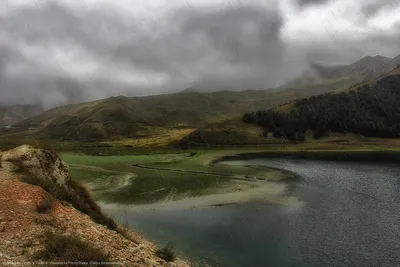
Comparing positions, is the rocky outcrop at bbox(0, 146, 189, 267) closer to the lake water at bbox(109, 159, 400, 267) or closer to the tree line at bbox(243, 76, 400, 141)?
the lake water at bbox(109, 159, 400, 267)

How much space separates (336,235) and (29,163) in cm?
3029

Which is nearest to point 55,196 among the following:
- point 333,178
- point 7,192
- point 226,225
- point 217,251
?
point 7,192

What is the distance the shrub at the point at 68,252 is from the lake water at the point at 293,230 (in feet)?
45.5

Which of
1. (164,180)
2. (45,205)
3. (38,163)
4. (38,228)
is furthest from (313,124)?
(38,228)

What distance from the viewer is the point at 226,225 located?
4153cm

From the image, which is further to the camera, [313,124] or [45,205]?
[313,124]

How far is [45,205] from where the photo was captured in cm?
2445

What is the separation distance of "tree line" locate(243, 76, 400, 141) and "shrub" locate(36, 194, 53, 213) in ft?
509

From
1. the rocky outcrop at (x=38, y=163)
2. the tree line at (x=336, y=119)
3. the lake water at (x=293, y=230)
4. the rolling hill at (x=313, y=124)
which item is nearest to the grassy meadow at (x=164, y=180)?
the lake water at (x=293, y=230)

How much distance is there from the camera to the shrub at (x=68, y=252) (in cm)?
1692

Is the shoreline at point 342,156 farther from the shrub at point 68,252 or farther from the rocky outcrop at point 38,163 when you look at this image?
the shrub at point 68,252

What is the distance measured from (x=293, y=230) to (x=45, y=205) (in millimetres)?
25160

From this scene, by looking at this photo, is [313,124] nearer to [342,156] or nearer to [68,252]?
[342,156]

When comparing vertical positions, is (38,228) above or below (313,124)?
above
